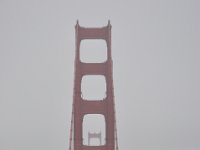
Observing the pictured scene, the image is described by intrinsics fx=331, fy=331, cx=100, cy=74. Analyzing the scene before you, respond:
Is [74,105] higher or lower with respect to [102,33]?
lower

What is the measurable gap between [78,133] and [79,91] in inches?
101

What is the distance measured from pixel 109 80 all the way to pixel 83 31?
421 centimetres

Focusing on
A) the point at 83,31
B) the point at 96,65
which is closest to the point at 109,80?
the point at 96,65

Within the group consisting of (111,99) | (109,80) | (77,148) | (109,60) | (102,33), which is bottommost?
(77,148)

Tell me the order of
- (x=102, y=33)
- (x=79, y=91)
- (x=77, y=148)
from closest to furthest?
(x=77, y=148) → (x=79, y=91) → (x=102, y=33)

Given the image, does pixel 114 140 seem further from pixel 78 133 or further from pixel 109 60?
pixel 109 60

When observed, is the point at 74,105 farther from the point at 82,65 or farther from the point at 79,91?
the point at 82,65

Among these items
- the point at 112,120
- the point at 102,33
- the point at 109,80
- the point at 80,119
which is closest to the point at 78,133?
the point at 80,119

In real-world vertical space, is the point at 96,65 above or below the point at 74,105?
above

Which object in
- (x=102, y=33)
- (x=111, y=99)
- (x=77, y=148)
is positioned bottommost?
(x=77, y=148)

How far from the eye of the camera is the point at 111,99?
63.0 ft

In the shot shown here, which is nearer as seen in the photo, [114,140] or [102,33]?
[114,140]

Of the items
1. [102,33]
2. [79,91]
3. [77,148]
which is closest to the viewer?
[77,148]

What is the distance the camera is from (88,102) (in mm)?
19000
